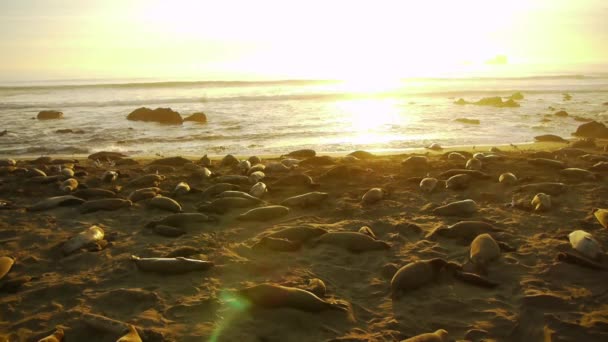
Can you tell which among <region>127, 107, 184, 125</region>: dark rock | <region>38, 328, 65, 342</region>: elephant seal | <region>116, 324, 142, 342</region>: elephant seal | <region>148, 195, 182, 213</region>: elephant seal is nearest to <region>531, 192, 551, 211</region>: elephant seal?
<region>148, 195, 182, 213</region>: elephant seal

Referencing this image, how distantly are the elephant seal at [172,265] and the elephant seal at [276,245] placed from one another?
80cm

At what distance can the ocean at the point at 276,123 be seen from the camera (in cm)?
1494

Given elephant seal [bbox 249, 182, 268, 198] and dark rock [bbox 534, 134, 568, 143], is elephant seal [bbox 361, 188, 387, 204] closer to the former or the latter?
elephant seal [bbox 249, 182, 268, 198]

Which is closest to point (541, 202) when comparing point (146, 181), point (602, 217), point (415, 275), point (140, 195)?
point (602, 217)

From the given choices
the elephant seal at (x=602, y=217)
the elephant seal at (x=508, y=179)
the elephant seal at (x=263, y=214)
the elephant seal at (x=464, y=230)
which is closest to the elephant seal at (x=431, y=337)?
the elephant seal at (x=464, y=230)

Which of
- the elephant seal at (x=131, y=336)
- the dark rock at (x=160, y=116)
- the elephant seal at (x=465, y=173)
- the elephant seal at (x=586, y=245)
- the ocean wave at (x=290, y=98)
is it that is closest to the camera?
the elephant seal at (x=131, y=336)

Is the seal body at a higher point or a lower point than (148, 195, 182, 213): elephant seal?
lower

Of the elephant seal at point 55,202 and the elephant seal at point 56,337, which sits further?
the elephant seal at point 55,202

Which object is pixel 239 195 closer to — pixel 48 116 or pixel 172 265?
pixel 172 265

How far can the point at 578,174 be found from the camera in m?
8.62

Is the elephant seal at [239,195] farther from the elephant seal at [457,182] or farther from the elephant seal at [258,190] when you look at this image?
the elephant seal at [457,182]

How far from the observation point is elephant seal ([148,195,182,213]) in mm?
7480

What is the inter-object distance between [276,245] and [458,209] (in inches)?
115

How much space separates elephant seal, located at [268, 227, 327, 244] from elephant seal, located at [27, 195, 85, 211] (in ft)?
12.0
